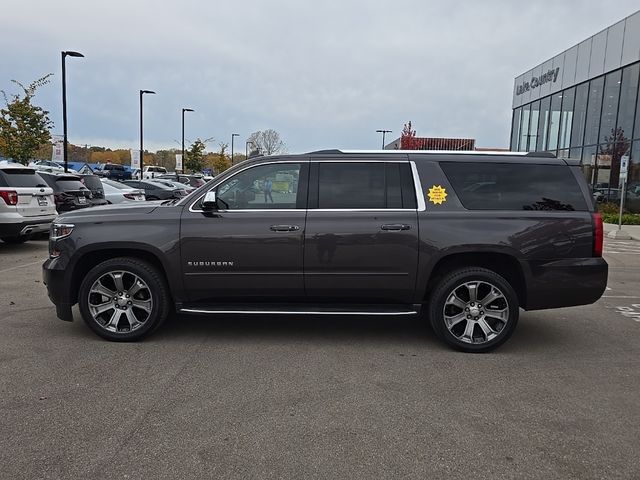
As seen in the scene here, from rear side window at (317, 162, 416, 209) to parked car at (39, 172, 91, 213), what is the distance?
9.89 meters

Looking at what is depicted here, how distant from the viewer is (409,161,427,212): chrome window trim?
4.94m

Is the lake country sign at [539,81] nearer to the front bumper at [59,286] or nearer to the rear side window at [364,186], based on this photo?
the rear side window at [364,186]

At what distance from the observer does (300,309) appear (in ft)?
16.5

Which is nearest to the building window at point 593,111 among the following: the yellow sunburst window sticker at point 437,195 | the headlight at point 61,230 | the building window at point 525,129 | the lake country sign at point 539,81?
the lake country sign at point 539,81

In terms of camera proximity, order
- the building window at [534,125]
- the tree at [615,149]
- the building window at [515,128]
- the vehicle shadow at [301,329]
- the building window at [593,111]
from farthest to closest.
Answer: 1. the building window at [515,128]
2. the building window at [534,125]
3. the building window at [593,111]
4. the tree at [615,149]
5. the vehicle shadow at [301,329]

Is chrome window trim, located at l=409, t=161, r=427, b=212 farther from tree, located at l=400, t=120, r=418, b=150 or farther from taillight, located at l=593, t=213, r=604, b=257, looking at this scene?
tree, located at l=400, t=120, r=418, b=150

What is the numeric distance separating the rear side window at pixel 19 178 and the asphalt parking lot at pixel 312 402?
5.30 m

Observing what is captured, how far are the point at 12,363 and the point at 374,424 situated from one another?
3.12m

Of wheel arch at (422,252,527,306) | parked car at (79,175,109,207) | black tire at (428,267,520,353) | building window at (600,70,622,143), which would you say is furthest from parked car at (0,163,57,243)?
building window at (600,70,622,143)

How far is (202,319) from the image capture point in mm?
6020

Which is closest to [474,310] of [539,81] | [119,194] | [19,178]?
[19,178]

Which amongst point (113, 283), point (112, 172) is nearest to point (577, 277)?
point (113, 283)

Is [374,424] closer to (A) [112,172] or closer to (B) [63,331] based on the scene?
(B) [63,331]

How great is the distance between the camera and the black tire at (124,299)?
5.02m
